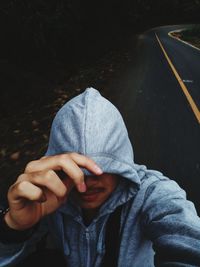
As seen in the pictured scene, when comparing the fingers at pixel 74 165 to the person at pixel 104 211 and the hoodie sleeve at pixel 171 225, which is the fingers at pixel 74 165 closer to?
the person at pixel 104 211

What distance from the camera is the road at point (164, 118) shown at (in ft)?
14.4

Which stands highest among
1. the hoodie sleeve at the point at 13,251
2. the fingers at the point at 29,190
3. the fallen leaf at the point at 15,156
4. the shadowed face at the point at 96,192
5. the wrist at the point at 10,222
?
the fingers at the point at 29,190

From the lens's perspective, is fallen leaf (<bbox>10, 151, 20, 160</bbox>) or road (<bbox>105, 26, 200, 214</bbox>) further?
fallen leaf (<bbox>10, 151, 20, 160</bbox>)

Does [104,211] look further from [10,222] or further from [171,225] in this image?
[10,222]

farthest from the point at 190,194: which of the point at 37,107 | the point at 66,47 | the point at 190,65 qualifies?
the point at 66,47

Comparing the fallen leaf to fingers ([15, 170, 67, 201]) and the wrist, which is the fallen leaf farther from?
fingers ([15, 170, 67, 201])

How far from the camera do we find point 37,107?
264 inches

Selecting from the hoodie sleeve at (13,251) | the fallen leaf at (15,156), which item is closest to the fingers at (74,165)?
the hoodie sleeve at (13,251)

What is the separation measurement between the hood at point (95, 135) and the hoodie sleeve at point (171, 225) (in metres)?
0.13

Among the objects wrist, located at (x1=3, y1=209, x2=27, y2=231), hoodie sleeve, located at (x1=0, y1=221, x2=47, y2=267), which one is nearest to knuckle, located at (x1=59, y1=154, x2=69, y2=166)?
wrist, located at (x1=3, y1=209, x2=27, y2=231)

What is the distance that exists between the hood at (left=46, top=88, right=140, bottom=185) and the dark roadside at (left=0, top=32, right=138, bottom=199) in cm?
241

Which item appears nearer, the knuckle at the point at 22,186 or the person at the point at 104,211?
the knuckle at the point at 22,186

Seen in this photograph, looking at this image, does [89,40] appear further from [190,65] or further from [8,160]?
[8,160]

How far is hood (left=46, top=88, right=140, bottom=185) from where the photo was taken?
126 cm
